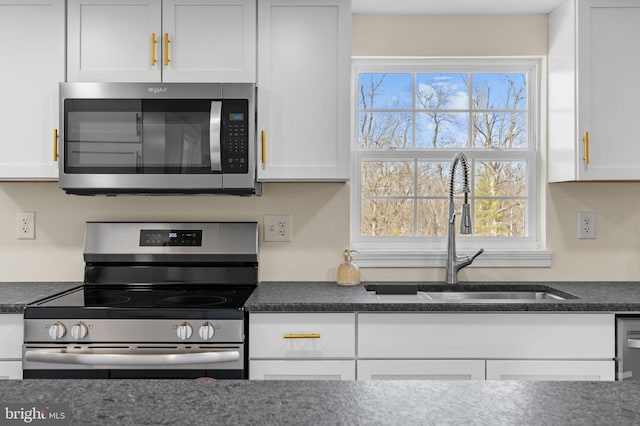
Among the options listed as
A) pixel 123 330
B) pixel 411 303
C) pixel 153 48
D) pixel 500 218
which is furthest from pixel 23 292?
pixel 500 218

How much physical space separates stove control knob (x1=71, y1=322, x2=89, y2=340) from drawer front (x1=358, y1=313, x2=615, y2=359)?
3.26 feet

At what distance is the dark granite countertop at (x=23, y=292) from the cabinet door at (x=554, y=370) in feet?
5.83

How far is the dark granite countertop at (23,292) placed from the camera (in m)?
1.79

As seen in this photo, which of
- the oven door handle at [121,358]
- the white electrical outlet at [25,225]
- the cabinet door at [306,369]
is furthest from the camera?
the white electrical outlet at [25,225]

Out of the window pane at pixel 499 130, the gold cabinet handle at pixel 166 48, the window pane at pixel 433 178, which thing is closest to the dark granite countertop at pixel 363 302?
the window pane at pixel 433 178

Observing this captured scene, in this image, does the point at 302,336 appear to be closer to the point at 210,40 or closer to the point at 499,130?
the point at 210,40

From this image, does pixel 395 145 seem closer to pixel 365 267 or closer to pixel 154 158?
pixel 365 267

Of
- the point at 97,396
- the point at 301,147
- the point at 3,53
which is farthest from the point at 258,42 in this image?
the point at 97,396

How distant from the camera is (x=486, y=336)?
6.02 feet

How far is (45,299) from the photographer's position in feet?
6.26

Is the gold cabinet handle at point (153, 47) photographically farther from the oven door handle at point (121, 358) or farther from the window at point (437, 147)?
the oven door handle at point (121, 358)

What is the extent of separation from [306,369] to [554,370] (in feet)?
3.04

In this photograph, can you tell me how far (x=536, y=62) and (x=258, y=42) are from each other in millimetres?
1410

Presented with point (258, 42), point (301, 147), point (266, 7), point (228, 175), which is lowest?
point (228, 175)
